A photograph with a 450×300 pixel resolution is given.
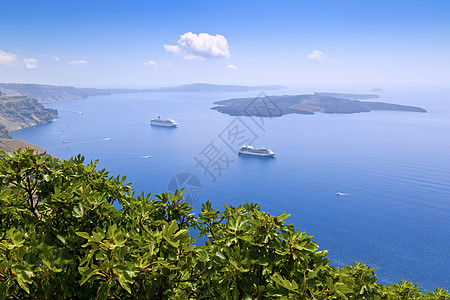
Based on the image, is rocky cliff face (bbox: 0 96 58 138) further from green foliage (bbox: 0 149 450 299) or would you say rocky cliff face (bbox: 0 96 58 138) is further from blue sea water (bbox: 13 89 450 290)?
green foliage (bbox: 0 149 450 299)

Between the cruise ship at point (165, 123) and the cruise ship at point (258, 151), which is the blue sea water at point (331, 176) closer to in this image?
the cruise ship at point (258, 151)

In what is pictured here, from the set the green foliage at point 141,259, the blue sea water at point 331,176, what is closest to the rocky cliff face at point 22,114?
the blue sea water at point 331,176

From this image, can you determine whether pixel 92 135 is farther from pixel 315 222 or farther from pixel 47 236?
pixel 47 236

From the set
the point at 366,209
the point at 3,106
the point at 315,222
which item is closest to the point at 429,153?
the point at 366,209

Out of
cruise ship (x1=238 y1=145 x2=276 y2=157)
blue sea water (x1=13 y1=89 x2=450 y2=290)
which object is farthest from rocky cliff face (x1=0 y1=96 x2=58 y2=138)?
cruise ship (x1=238 y1=145 x2=276 y2=157)

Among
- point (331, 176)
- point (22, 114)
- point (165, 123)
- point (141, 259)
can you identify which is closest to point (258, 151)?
point (331, 176)

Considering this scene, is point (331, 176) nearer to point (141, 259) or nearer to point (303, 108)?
point (141, 259)
